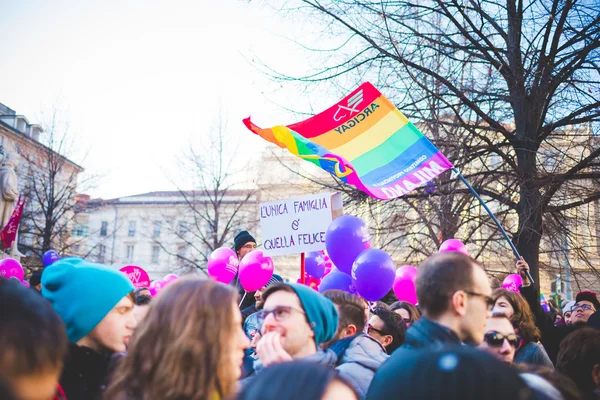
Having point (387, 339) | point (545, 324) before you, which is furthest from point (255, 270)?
point (545, 324)


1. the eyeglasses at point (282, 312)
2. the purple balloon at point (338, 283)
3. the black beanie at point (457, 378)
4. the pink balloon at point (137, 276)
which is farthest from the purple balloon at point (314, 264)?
the black beanie at point (457, 378)

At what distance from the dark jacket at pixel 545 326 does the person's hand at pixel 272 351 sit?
3.38 m

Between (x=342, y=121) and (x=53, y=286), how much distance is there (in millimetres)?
4293

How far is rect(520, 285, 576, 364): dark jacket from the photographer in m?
5.24

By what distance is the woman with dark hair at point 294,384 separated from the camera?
4.22ft

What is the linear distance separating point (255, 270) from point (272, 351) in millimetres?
4113

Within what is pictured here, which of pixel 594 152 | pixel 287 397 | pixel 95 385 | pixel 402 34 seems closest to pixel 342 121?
pixel 402 34

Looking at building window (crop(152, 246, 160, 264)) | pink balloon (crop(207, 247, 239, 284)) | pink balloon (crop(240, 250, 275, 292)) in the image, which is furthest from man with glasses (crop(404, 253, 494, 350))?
building window (crop(152, 246, 160, 264))

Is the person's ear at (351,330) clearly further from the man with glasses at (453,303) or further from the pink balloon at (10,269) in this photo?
the pink balloon at (10,269)

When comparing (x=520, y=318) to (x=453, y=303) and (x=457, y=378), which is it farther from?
(x=457, y=378)

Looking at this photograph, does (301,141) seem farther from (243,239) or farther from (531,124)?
(531,124)

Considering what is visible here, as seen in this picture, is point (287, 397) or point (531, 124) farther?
point (531, 124)

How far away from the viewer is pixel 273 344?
2.73 m

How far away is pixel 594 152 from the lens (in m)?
7.85
